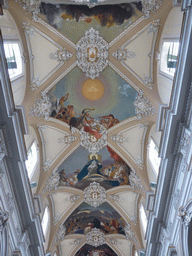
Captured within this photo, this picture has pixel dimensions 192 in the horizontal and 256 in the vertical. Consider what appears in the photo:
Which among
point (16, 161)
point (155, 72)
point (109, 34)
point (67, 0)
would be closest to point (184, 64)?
point (155, 72)

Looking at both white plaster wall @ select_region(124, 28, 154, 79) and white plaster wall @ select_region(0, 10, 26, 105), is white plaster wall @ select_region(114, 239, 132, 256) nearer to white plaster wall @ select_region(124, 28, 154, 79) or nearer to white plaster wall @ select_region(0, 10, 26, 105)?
white plaster wall @ select_region(124, 28, 154, 79)

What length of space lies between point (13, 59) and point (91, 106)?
500cm

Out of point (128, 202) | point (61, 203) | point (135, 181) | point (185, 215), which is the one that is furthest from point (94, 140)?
point (185, 215)

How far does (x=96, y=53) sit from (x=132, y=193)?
8.89m

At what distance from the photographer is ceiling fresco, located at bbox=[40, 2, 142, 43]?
11750 millimetres

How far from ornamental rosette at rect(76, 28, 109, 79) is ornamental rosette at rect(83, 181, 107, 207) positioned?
7.22 m

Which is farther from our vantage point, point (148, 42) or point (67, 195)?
point (67, 195)

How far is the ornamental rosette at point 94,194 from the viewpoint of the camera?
16.5 meters

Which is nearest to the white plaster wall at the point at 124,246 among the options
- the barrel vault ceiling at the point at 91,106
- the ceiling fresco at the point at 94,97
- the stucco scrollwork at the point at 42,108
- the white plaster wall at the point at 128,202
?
the barrel vault ceiling at the point at 91,106

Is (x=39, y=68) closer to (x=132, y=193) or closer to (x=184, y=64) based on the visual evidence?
(x=184, y=64)

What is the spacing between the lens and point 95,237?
736 inches

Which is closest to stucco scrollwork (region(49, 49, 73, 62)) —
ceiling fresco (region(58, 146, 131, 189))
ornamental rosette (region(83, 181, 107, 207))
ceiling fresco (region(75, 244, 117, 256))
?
ceiling fresco (region(58, 146, 131, 189))

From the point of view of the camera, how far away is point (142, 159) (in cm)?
1434

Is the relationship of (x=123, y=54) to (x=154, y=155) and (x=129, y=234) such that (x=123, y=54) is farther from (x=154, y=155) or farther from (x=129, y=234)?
(x=129, y=234)
